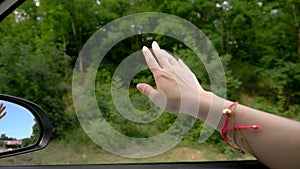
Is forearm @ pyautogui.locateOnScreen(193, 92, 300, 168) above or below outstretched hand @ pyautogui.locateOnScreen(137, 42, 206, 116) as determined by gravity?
below

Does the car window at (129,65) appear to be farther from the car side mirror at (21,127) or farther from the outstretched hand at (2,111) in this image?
the outstretched hand at (2,111)

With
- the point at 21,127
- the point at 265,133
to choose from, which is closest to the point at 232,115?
the point at 265,133

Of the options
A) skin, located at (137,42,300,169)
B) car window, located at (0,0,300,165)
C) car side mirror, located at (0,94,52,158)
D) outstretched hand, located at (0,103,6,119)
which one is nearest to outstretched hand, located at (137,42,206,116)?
skin, located at (137,42,300,169)

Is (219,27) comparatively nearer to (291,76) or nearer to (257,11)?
(257,11)

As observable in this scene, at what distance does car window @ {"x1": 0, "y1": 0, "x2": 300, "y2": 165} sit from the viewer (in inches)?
65.8

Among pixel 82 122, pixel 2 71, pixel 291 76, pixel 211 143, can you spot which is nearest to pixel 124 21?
pixel 82 122

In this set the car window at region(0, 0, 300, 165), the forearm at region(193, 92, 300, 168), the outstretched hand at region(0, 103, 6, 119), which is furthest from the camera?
the car window at region(0, 0, 300, 165)

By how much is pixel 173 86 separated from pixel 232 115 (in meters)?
0.21

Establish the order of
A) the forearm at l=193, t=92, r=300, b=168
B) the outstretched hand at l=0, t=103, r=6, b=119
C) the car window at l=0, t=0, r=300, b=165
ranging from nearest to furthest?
the forearm at l=193, t=92, r=300, b=168 → the outstretched hand at l=0, t=103, r=6, b=119 → the car window at l=0, t=0, r=300, b=165

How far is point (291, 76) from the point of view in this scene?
2209 millimetres

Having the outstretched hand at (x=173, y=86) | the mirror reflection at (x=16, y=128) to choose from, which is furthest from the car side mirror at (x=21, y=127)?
the outstretched hand at (x=173, y=86)

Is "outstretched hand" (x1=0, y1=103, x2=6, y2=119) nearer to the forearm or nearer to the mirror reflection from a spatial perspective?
the mirror reflection

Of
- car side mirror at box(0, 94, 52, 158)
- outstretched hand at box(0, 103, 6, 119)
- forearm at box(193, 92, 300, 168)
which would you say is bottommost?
forearm at box(193, 92, 300, 168)

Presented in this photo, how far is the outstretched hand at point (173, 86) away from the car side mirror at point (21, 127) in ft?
1.38
